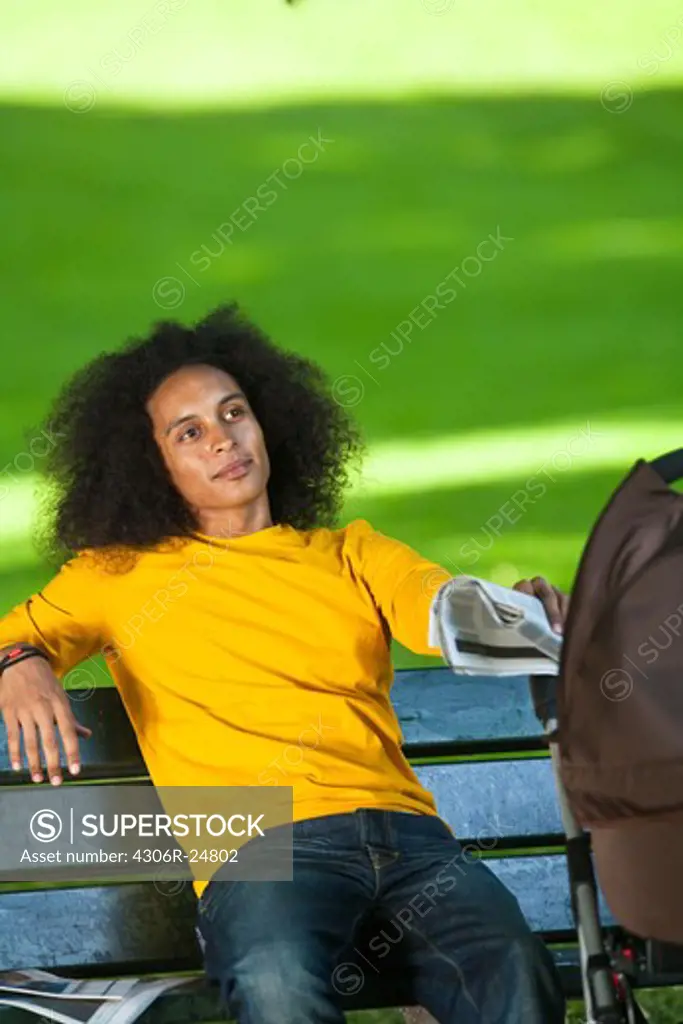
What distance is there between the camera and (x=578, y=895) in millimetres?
1896

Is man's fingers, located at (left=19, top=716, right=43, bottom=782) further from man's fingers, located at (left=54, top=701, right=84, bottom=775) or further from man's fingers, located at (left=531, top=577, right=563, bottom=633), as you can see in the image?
man's fingers, located at (left=531, top=577, right=563, bottom=633)

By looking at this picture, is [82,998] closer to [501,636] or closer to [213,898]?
[213,898]

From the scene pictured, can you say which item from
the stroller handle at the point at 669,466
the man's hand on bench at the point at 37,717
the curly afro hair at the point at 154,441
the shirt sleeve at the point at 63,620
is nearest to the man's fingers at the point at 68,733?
the man's hand on bench at the point at 37,717

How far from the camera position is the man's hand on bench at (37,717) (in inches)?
83.7

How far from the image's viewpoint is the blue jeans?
192 cm

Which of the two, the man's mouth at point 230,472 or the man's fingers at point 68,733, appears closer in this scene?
the man's fingers at point 68,733

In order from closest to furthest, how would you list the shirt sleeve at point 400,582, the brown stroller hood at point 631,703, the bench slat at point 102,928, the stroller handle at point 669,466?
the brown stroller hood at point 631,703, the stroller handle at point 669,466, the shirt sleeve at point 400,582, the bench slat at point 102,928

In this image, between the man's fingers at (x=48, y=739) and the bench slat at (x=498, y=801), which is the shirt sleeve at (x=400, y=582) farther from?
the man's fingers at (x=48, y=739)

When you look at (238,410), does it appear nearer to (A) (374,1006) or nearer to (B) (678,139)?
(A) (374,1006)

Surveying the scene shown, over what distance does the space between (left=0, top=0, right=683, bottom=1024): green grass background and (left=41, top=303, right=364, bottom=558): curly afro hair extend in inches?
64.2

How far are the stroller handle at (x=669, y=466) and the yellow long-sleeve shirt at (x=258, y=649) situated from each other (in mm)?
451

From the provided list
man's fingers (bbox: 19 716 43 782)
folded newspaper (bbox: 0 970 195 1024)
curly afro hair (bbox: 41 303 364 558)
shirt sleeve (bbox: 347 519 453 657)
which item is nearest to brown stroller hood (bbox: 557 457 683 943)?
shirt sleeve (bbox: 347 519 453 657)

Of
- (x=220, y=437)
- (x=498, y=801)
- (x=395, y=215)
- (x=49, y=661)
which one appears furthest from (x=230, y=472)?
(x=395, y=215)

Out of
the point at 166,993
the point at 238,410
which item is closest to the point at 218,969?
the point at 166,993
